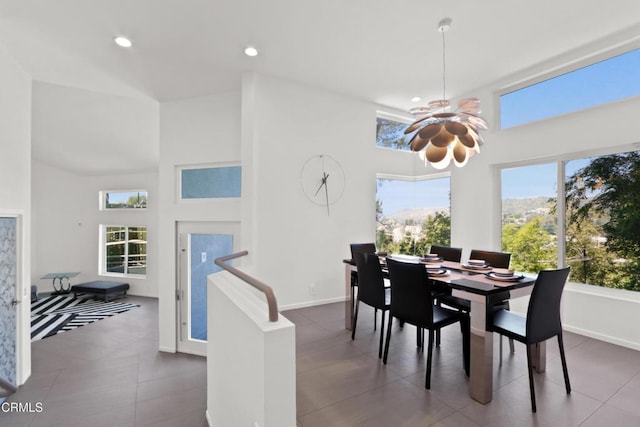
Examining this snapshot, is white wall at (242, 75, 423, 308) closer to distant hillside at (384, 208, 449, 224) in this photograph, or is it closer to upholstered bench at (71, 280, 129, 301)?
distant hillside at (384, 208, 449, 224)

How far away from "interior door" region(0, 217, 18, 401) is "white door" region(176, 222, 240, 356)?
1644mm

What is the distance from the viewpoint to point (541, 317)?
2.07 metres

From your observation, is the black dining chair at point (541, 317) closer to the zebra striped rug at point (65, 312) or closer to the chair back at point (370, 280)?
the chair back at point (370, 280)

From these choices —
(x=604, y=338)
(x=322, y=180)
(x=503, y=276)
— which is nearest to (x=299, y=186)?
(x=322, y=180)

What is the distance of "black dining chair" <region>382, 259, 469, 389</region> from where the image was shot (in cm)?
230

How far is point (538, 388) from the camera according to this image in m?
2.23

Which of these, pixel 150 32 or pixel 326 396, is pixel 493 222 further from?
pixel 150 32

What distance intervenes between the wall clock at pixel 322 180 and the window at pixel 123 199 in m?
5.33

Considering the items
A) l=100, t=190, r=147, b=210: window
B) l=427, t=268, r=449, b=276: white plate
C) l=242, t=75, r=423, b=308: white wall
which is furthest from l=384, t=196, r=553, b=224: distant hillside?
l=100, t=190, r=147, b=210: window

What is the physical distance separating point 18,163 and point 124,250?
17.0ft

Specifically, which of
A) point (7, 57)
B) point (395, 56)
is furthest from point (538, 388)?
point (7, 57)

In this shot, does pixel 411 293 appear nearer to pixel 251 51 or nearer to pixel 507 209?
pixel 507 209

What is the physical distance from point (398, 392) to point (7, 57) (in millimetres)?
5007

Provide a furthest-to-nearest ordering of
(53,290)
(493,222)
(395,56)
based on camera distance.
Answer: (53,290) → (493,222) → (395,56)
